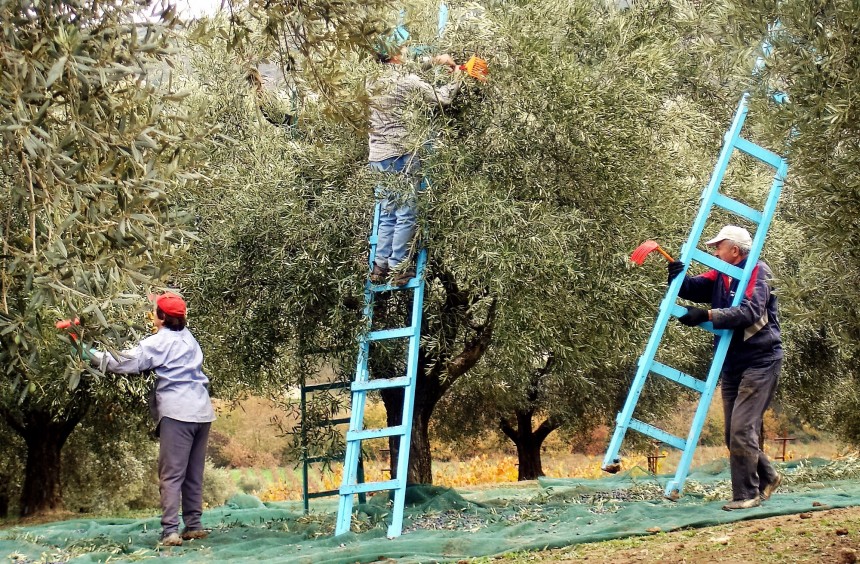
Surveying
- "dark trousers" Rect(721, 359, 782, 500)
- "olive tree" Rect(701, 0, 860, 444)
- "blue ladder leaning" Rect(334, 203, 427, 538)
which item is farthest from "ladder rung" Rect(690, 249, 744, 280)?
"blue ladder leaning" Rect(334, 203, 427, 538)

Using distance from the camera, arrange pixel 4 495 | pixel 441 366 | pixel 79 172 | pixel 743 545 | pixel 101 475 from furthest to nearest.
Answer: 1. pixel 101 475
2. pixel 4 495
3. pixel 441 366
4. pixel 743 545
5. pixel 79 172

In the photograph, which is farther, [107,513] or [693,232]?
[107,513]

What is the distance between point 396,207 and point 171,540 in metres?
3.59

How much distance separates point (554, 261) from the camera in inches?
368

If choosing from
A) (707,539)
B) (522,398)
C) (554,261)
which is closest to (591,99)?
(554,261)

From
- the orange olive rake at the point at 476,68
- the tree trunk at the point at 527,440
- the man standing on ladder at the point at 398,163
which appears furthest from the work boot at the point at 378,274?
the tree trunk at the point at 527,440

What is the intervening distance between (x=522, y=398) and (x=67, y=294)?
52.4ft

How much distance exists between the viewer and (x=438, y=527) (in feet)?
32.3

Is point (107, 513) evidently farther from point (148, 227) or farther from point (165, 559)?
point (148, 227)

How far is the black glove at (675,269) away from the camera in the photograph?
9.46 metres

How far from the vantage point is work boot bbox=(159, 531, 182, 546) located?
934 centimetres

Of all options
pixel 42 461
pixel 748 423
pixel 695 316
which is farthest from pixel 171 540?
pixel 42 461

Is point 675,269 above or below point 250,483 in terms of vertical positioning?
above

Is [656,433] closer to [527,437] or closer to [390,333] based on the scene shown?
[390,333]
